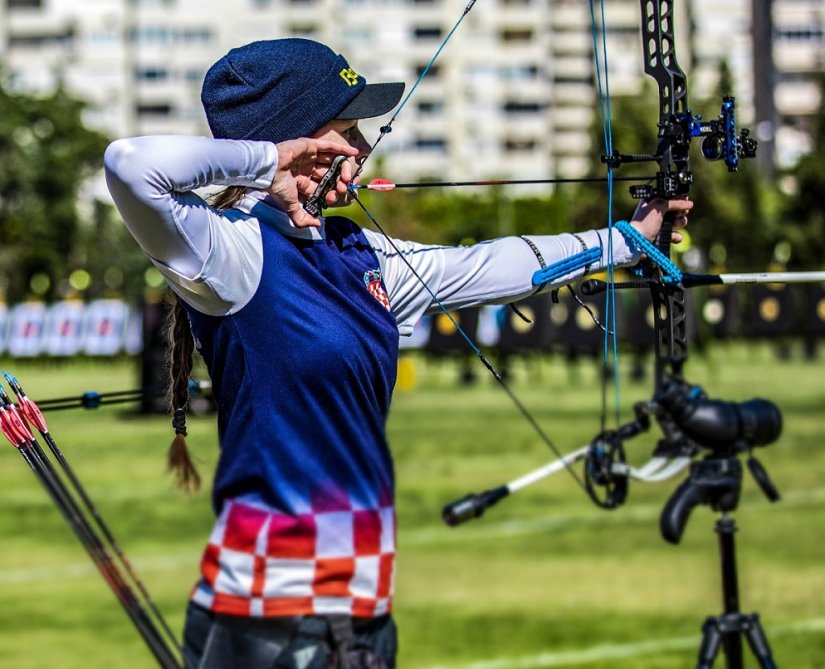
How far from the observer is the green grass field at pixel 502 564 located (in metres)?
7.80

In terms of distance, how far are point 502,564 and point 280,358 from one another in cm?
712

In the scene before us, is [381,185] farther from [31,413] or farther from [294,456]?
[31,413]

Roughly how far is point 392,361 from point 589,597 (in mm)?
5987

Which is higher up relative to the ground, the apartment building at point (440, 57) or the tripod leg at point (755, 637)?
the tripod leg at point (755, 637)

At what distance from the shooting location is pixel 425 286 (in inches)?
135

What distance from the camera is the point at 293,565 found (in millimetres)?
2945

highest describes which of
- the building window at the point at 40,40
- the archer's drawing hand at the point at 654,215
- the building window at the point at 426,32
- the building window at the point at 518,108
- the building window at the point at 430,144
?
the archer's drawing hand at the point at 654,215

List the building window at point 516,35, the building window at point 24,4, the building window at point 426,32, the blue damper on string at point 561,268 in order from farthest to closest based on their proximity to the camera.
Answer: the building window at point 516,35, the building window at point 24,4, the building window at point 426,32, the blue damper on string at point 561,268

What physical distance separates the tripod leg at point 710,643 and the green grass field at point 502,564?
4.52 feet

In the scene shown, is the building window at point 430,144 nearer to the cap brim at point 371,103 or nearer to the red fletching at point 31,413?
the red fletching at point 31,413

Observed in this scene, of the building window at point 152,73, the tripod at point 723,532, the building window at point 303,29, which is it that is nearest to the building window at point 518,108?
the building window at point 303,29

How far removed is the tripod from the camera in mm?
4125

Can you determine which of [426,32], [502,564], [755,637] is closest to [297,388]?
[755,637]

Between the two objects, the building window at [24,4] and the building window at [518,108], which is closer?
the building window at [24,4]
